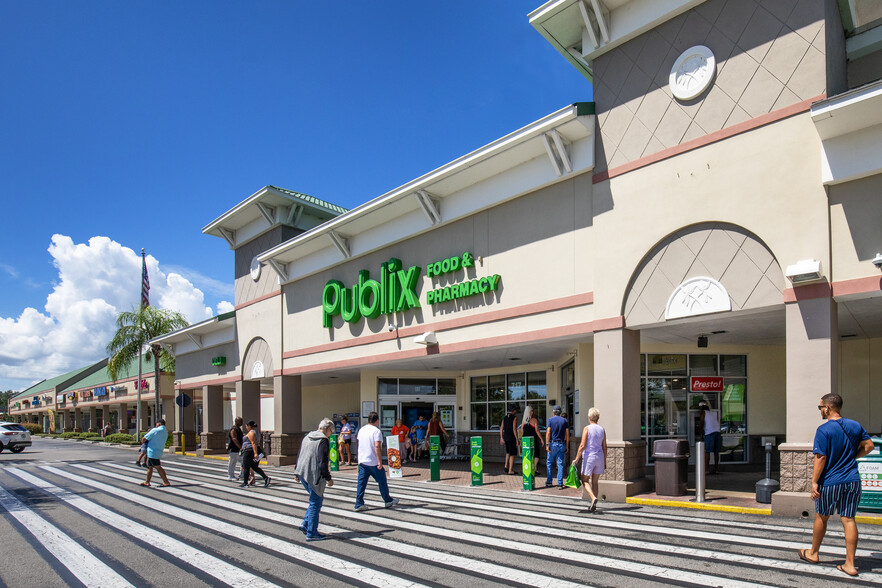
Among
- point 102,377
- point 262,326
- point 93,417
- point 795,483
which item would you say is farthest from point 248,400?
point 93,417

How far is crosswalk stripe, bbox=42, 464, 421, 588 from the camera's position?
282 inches

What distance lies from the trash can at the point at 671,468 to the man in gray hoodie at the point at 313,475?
6714 millimetres

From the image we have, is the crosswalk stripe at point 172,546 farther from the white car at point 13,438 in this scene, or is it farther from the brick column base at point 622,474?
the white car at point 13,438

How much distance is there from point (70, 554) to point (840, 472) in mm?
9593

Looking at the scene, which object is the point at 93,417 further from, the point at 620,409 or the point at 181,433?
the point at 620,409

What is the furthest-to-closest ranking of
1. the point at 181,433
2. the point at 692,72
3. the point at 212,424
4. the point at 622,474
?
the point at 181,433, the point at 212,424, the point at 622,474, the point at 692,72

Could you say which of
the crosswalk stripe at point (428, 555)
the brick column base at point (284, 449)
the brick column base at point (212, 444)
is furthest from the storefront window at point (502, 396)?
the brick column base at point (212, 444)

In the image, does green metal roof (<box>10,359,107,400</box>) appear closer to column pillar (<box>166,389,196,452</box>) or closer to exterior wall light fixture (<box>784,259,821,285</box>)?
column pillar (<box>166,389,196,452</box>)

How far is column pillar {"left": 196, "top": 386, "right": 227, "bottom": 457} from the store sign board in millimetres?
23708

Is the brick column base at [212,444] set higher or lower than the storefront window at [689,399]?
lower

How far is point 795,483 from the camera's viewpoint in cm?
1020

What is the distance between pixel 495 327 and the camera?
54.3 feet

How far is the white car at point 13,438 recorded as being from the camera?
36.2m

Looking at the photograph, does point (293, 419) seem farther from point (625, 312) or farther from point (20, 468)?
point (625, 312)
